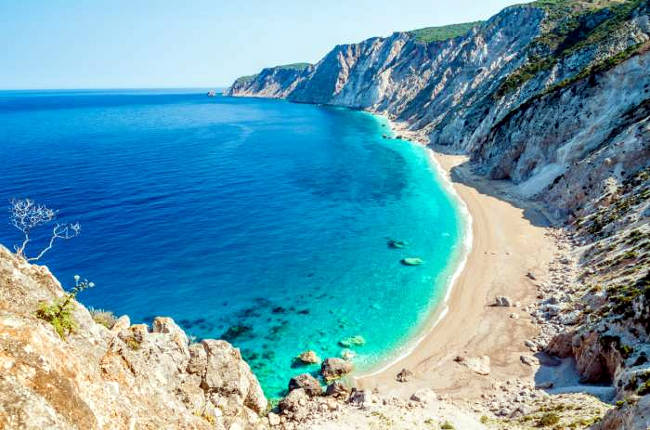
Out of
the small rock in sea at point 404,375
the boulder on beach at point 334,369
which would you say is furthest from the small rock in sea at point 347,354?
the small rock in sea at point 404,375

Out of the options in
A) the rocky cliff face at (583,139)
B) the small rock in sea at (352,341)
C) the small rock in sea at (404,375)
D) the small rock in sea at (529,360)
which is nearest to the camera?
the rocky cliff face at (583,139)

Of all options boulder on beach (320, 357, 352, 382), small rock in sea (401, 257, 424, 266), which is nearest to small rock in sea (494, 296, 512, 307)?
small rock in sea (401, 257, 424, 266)

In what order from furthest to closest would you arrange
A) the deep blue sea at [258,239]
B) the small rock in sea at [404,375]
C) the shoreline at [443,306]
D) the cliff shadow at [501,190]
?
the cliff shadow at [501,190]
the deep blue sea at [258,239]
the shoreline at [443,306]
the small rock in sea at [404,375]

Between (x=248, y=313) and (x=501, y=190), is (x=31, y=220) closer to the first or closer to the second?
(x=248, y=313)

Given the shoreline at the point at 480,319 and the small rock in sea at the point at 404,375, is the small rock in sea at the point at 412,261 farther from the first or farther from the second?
the small rock in sea at the point at 404,375

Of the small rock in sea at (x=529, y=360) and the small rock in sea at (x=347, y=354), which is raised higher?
the small rock in sea at (x=529, y=360)

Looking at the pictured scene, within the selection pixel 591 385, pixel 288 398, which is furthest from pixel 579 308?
pixel 288 398

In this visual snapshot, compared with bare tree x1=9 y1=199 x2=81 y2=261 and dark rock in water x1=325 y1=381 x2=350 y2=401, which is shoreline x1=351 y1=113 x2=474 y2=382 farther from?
bare tree x1=9 y1=199 x2=81 y2=261

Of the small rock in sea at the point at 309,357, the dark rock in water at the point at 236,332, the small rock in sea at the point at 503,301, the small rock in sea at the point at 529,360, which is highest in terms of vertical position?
the small rock in sea at the point at 503,301

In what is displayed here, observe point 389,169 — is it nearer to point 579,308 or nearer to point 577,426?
point 579,308
